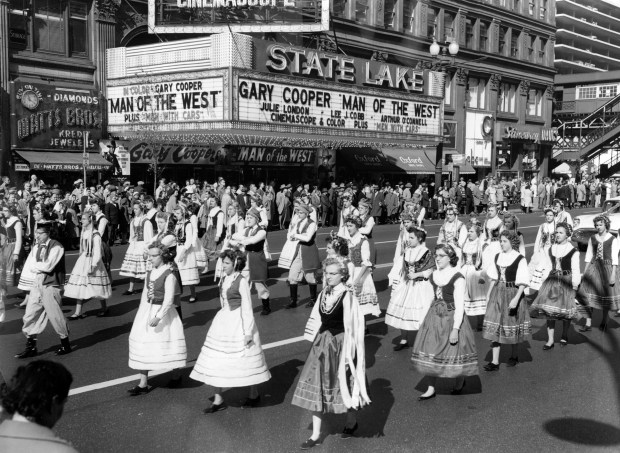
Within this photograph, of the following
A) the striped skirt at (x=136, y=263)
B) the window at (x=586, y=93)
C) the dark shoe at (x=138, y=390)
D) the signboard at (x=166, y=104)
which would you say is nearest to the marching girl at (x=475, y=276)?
the dark shoe at (x=138, y=390)

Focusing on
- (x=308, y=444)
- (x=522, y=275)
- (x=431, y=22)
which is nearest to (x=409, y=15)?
(x=431, y=22)

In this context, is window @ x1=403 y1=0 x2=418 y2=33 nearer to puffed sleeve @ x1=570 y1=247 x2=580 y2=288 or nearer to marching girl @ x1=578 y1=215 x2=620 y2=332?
marching girl @ x1=578 y1=215 x2=620 y2=332

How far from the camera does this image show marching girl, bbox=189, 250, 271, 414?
654 centimetres

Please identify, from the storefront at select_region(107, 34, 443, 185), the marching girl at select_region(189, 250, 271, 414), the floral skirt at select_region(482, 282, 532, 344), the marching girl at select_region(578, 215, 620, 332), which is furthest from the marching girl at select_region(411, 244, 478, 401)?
the storefront at select_region(107, 34, 443, 185)

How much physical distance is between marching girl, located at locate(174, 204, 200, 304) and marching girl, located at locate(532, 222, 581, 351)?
5.54 meters

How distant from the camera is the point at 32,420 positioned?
9.34 ft

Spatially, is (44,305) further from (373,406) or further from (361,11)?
(361,11)

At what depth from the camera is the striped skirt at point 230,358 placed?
6523mm

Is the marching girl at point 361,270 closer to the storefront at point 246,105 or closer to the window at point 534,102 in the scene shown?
the storefront at point 246,105

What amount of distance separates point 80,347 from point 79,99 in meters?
18.9

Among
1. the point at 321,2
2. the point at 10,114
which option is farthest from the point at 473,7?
the point at 10,114

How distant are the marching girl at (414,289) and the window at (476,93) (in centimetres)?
4086

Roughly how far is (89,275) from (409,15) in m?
37.0

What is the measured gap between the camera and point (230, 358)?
6570 mm
